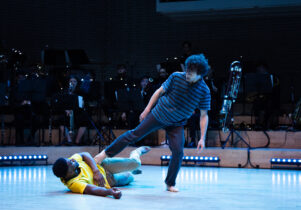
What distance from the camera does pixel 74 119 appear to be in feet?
31.5

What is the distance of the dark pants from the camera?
532 centimetres

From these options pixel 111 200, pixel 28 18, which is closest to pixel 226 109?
pixel 111 200

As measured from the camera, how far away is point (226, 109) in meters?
8.81

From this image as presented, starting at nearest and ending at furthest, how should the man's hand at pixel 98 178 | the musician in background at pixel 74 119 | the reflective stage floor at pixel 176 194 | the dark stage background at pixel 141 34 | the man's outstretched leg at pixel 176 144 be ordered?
the reflective stage floor at pixel 176 194 → the man's hand at pixel 98 178 → the man's outstretched leg at pixel 176 144 → the musician in background at pixel 74 119 → the dark stage background at pixel 141 34

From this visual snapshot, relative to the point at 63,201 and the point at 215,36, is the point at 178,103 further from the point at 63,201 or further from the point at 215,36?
the point at 215,36

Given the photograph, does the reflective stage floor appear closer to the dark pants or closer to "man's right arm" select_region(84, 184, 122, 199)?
"man's right arm" select_region(84, 184, 122, 199)

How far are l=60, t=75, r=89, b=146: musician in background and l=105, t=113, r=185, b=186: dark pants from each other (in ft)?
13.4

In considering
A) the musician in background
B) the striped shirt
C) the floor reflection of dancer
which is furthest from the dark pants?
the musician in background

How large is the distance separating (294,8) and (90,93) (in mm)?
5031

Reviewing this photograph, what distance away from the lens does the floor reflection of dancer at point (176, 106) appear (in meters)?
5.16

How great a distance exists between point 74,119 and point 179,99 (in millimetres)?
4787

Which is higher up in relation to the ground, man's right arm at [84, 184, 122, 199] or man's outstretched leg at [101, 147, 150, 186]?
man's outstretched leg at [101, 147, 150, 186]

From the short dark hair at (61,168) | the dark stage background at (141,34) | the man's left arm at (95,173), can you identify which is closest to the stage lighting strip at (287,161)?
the dark stage background at (141,34)

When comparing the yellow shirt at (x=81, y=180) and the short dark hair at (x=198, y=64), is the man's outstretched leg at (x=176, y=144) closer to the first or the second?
the short dark hair at (x=198, y=64)
